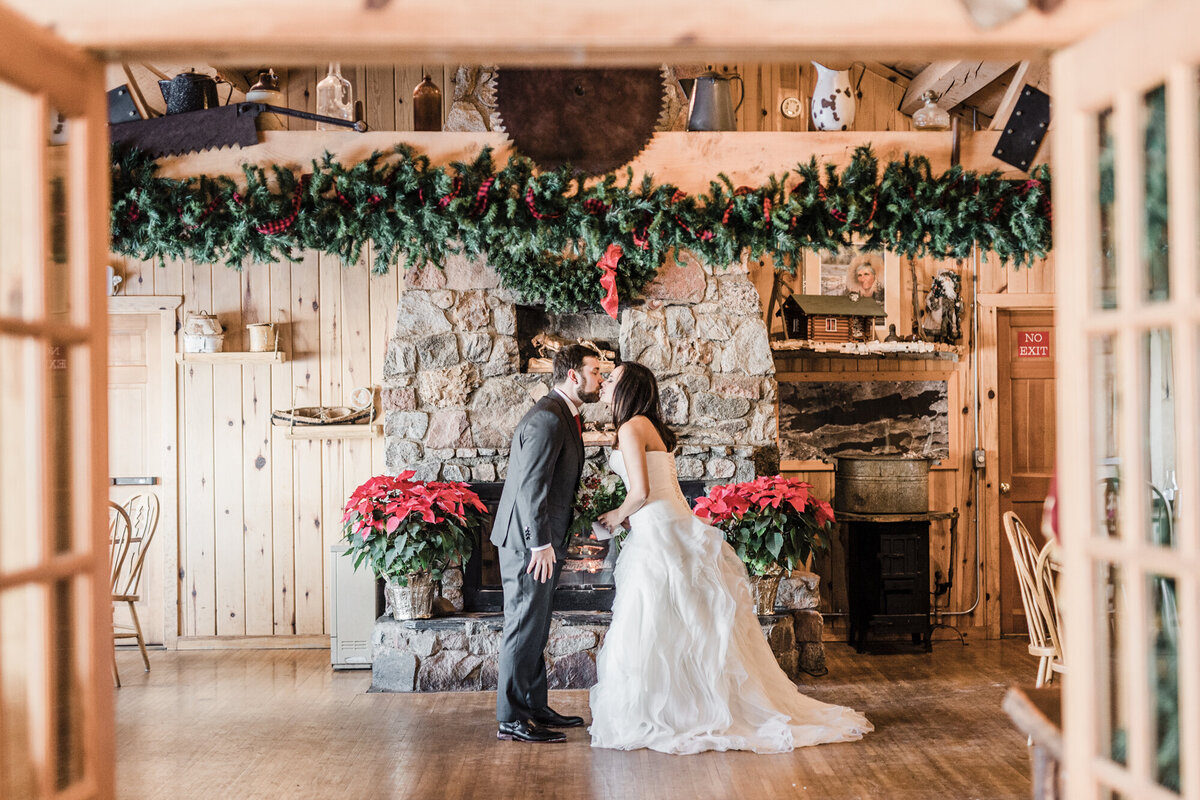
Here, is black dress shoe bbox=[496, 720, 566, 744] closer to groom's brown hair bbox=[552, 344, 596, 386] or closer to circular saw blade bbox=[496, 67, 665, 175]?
groom's brown hair bbox=[552, 344, 596, 386]

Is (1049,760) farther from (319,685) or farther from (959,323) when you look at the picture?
(959,323)

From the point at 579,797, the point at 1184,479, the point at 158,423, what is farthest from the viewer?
the point at 158,423

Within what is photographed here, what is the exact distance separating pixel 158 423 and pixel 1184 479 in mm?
5334

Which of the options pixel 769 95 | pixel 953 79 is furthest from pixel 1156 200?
pixel 769 95

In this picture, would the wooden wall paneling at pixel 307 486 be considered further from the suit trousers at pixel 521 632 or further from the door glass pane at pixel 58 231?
the door glass pane at pixel 58 231

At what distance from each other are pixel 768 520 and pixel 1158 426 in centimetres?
275

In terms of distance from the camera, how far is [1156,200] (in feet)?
5.08

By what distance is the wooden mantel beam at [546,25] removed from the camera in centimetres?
168

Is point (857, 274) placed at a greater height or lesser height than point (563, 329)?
greater

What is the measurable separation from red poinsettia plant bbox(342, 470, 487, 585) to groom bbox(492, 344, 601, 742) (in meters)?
0.64

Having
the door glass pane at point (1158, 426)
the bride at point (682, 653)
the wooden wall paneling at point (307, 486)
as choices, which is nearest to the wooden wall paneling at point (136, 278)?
the wooden wall paneling at point (307, 486)

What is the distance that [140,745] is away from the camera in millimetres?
3881

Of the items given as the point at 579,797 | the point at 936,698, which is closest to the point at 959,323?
the point at 936,698

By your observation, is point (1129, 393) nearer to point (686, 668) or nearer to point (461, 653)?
point (686, 668)
